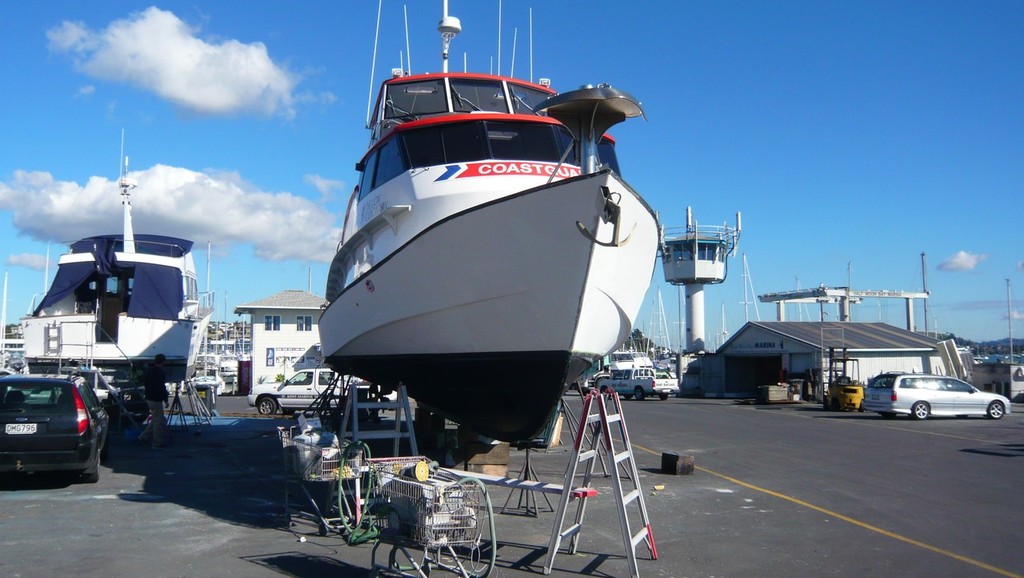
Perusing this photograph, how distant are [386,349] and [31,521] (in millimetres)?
3910

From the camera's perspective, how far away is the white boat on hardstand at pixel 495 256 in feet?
23.5

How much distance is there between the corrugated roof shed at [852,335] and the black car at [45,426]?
29523 millimetres

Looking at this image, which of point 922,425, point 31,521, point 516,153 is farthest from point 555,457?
point 922,425

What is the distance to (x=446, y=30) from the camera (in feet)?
46.2

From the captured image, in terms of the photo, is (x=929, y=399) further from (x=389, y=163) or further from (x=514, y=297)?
(x=514, y=297)

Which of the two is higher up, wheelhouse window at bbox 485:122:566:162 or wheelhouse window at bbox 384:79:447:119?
wheelhouse window at bbox 384:79:447:119

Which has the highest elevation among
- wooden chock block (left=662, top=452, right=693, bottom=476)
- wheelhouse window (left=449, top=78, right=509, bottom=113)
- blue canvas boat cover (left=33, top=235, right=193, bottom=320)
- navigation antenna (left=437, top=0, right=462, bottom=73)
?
navigation antenna (left=437, top=0, right=462, bottom=73)

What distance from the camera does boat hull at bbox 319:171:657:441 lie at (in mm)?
7121

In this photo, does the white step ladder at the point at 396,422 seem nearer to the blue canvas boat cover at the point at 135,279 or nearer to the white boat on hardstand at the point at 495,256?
the white boat on hardstand at the point at 495,256

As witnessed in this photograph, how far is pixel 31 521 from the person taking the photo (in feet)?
24.5

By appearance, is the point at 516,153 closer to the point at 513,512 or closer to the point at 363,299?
the point at 363,299

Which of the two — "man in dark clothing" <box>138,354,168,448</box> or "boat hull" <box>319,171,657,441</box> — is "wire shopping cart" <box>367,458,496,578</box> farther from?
"man in dark clothing" <box>138,354,168,448</box>

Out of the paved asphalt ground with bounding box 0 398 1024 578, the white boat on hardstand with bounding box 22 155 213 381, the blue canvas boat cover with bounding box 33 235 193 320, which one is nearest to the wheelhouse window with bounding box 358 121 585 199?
the paved asphalt ground with bounding box 0 398 1024 578

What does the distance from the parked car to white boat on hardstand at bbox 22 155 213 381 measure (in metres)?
19.1
